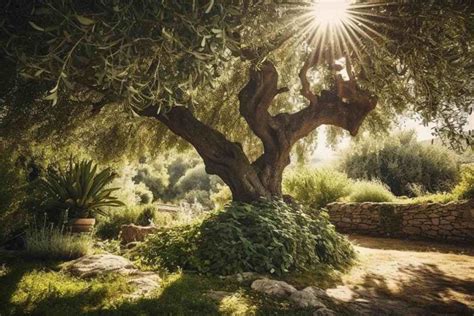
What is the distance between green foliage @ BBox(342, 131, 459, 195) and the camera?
1994 cm

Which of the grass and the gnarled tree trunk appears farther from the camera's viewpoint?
the gnarled tree trunk

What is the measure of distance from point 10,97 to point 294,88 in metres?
8.04

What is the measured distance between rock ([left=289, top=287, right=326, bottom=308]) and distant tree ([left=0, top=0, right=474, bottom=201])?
2.94 meters

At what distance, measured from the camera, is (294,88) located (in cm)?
1146

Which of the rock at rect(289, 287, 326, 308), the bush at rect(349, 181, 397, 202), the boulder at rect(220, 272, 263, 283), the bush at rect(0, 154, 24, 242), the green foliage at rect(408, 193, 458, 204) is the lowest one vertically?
the rock at rect(289, 287, 326, 308)

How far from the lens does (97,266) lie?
579 cm

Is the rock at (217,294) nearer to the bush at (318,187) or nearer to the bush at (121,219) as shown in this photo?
the bush at (121,219)

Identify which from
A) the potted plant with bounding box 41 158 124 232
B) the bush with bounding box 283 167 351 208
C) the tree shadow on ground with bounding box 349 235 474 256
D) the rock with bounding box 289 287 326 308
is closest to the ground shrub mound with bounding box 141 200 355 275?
the rock with bounding box 289 287 326 308

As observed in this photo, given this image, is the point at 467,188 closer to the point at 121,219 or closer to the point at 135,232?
the point at 135,232

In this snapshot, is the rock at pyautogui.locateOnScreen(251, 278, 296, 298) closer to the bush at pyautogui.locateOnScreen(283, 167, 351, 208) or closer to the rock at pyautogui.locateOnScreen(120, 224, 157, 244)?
the rock at pyautogui.locateOnScreen(120, 224, 157, 244)

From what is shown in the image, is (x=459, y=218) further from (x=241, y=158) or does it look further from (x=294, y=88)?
(x=241, y=158)

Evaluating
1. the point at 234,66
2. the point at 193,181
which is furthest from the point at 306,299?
the point at 193,181

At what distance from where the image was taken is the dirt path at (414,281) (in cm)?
503

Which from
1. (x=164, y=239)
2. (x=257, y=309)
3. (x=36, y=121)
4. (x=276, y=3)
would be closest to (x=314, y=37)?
(x=276, y=3)
